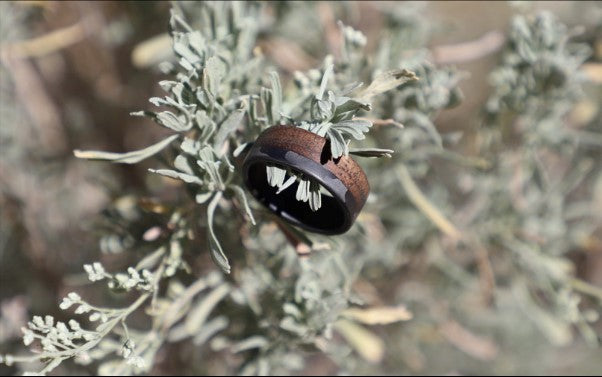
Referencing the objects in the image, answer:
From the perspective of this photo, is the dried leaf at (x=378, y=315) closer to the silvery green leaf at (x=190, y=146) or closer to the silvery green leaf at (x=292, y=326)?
the silvery green leaf at (x=292, y=326)

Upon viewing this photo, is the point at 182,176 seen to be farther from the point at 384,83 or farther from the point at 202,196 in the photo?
the point at 384,83

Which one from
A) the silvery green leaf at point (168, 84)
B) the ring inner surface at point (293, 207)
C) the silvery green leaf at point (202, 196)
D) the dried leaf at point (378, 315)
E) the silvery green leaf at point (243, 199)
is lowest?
the dried leaf at point (378, 315)

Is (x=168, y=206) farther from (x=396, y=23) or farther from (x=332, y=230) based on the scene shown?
(x=396, y=23)

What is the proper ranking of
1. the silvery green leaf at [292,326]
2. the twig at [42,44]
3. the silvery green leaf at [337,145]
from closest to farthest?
the silvery green leaf at [337,145] → the silvery green leaf at [292,326] → the twig at [42,44]

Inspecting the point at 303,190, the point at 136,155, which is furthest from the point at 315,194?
the point at 136,155

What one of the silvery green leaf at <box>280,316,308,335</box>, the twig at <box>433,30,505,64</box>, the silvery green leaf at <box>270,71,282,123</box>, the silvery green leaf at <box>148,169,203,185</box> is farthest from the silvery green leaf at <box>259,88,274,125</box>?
the twig at <box>433,30,505,64</box>

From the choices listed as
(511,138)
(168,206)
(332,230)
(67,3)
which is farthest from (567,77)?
(67,3)

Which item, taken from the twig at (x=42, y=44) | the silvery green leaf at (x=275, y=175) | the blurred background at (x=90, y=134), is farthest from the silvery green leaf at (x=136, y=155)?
the twig at (x=42, y=44)

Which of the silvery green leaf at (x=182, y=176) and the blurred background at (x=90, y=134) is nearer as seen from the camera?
the silvery green leaf at (x=182, y=176)
